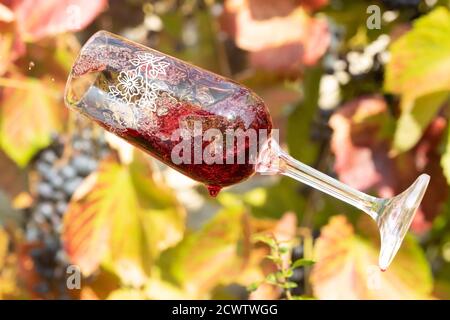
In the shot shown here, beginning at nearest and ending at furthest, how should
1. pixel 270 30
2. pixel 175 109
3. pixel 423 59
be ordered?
pixel 175 109 < pixel 423 59 < pixel 270 30

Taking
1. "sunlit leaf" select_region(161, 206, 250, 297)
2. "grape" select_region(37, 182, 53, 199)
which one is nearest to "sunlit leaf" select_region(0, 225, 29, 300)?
"grape" select_region(37, 182, 53, 199)

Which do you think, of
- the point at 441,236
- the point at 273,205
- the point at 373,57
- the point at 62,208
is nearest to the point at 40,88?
the point at 62,208

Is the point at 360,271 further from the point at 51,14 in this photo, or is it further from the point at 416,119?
the point at 51,14

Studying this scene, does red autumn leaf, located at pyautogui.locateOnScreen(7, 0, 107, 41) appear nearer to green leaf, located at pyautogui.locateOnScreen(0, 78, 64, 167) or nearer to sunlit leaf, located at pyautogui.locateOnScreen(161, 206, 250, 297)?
green leaf, located at pyautogui.locateOnScreen(0, 78, 64, 167)

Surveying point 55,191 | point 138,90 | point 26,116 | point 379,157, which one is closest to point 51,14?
point 26,116

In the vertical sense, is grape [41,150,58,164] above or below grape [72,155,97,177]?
above

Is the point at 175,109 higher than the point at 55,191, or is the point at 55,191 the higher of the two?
the point at 55,191
